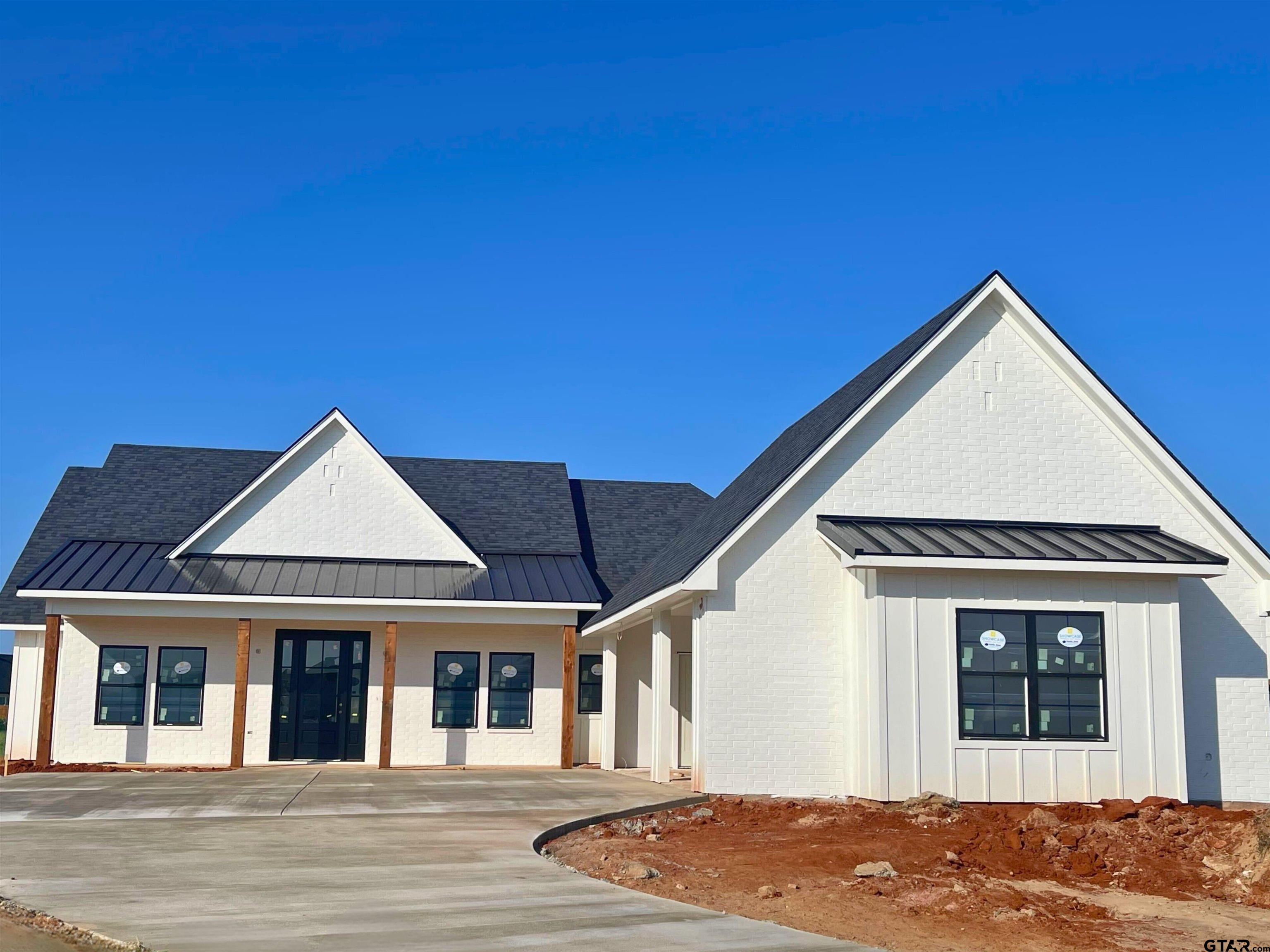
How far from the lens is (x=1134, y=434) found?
57.7 feet

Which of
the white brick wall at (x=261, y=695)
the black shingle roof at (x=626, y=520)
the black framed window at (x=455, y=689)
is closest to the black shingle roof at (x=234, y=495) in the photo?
the black shingle roof at (x=626, y=520)

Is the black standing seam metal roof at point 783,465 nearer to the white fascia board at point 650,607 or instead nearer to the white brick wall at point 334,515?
the white fascia board at point 650,607

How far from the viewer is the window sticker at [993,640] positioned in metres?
15.5

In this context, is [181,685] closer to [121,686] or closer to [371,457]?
[121,686]

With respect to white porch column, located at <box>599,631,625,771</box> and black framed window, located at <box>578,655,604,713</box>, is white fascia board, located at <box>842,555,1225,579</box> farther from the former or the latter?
black framed window, located at <box>578,655,604,713</box>

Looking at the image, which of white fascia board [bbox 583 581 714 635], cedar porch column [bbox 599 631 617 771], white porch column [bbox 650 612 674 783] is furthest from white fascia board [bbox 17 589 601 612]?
white porch column [bbox 650 612 674 783]

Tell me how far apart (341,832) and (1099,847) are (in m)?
7.74

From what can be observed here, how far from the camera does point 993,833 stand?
12039 mm

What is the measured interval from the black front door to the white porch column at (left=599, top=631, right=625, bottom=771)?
4.83 m

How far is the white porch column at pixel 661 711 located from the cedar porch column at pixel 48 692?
35.9ft

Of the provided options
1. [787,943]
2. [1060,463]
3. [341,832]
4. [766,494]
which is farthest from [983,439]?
[787,943]

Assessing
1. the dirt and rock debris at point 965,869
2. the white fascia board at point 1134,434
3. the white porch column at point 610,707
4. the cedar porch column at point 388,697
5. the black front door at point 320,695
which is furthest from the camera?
the black front door at point 320,695

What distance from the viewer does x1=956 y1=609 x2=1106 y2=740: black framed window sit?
15406 millimetres

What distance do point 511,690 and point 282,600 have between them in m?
5.06
